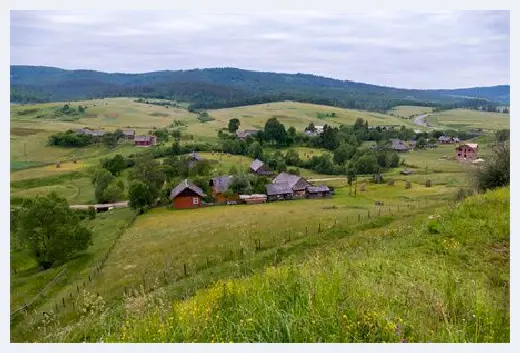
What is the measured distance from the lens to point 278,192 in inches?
2030

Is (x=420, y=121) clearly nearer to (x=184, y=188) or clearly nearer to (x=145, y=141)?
(x=145, y=141)

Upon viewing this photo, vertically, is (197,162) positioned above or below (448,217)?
below

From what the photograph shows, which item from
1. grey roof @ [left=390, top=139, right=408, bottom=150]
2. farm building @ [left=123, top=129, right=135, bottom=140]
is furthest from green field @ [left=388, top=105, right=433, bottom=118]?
farm building @ [left=123, top=129, right=135, bottom=140]

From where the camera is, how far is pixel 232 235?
2602cm

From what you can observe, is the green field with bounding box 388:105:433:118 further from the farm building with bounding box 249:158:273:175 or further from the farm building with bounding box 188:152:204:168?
the farm building with bounding box 188:152:204:168

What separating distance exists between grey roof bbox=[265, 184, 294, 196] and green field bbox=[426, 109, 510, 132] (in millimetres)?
87168

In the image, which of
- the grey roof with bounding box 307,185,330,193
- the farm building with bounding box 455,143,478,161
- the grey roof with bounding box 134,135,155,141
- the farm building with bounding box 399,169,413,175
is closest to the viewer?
the grey roof with bounding box 307,185,330,193

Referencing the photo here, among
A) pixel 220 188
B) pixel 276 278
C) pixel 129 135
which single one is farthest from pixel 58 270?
pixel 129 135

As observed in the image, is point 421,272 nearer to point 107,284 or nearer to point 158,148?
point 107,284

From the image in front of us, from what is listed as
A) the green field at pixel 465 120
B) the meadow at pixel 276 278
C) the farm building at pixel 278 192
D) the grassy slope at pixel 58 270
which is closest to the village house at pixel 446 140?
the green field at pixel 465 120

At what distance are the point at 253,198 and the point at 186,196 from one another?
7520mm

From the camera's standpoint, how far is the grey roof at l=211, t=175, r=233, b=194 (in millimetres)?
51844
